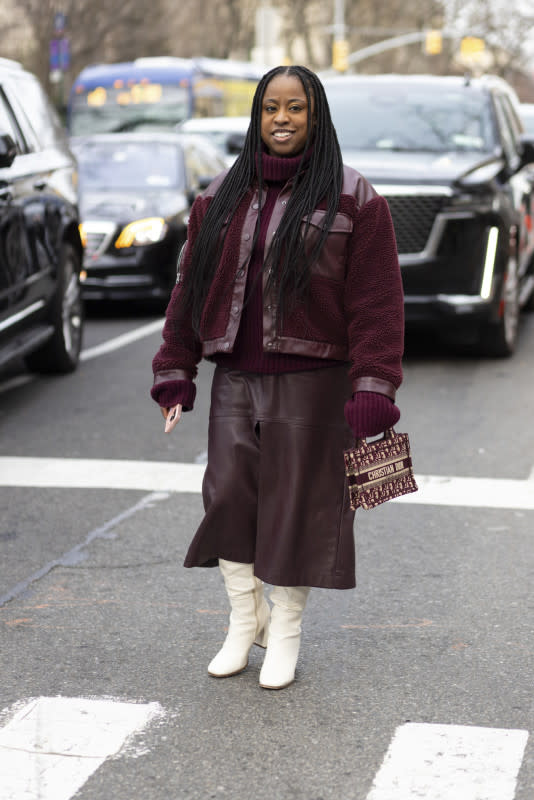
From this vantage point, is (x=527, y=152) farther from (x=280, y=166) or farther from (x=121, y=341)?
(x=280, y=166)

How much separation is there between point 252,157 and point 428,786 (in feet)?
5.68

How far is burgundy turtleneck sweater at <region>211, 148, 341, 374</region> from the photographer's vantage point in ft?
12.5

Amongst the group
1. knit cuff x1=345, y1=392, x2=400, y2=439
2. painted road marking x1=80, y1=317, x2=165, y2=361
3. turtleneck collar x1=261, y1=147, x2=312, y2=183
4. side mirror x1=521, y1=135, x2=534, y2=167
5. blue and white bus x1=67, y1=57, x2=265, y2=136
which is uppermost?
turtleneck collar x1=261, y1=147, x2=312, y2=183

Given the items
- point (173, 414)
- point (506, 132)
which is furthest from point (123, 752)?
point (506, 132)

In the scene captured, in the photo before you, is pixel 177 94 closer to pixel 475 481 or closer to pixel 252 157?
pixel 475 481

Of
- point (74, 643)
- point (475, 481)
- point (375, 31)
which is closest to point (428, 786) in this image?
point (74, 643)

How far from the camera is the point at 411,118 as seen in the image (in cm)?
1041

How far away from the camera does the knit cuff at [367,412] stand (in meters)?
3.71

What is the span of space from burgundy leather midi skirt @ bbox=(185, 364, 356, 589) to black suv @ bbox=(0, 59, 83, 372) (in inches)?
154

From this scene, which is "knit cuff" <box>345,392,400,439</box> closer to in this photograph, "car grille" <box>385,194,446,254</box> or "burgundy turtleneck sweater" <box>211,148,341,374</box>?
"burgundy turtleneck sweater" <box>211,148,341,374</box>

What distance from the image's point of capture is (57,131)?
9.47 meters

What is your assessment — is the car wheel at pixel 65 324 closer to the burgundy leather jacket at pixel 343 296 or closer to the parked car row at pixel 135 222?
the parked car row at pixel 135 222

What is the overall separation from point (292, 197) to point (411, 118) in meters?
6.88

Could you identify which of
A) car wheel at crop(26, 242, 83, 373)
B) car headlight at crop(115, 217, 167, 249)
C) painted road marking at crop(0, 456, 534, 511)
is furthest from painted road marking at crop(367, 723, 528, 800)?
car headlight at crop(115, 217, 167, 249)
